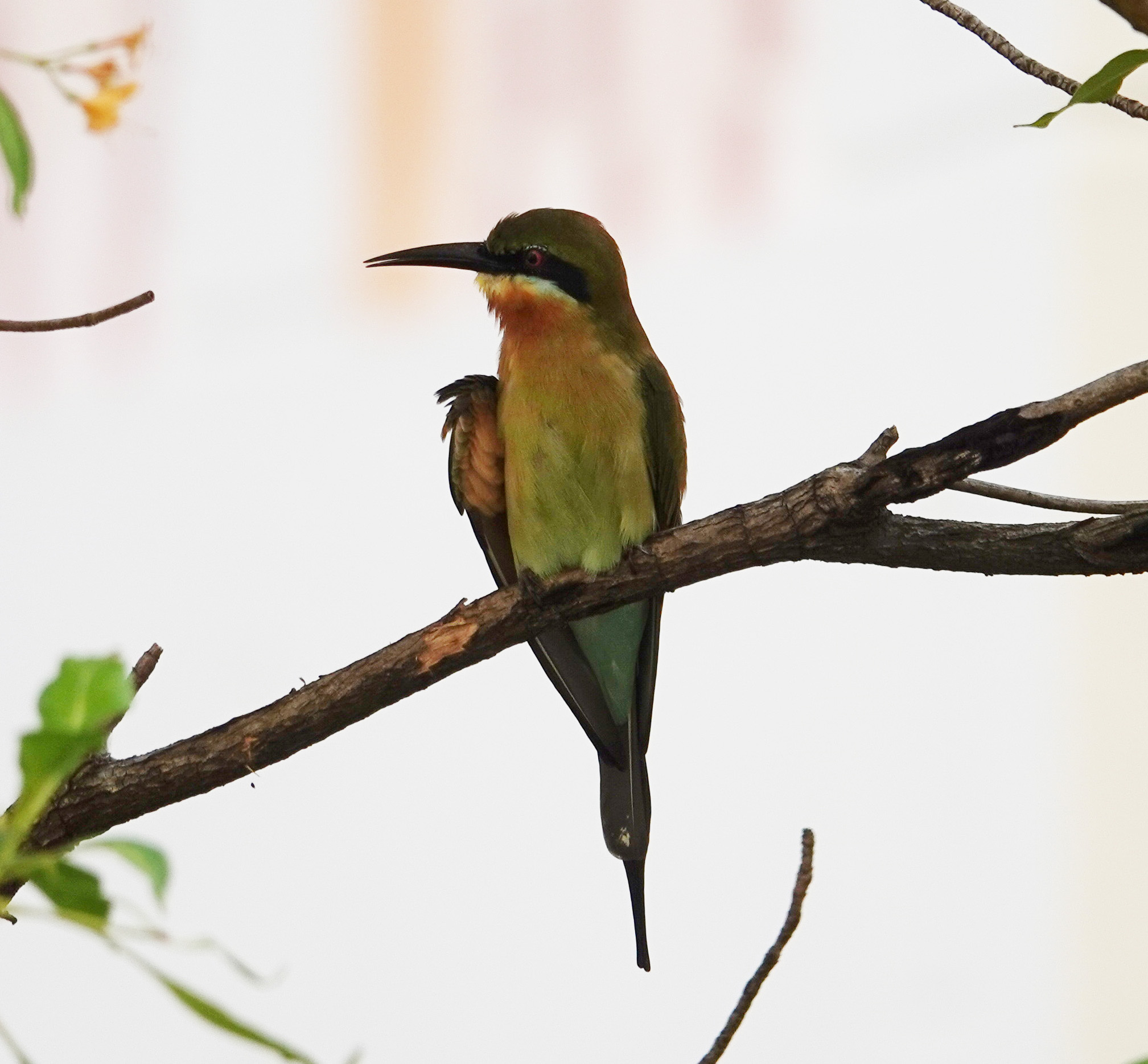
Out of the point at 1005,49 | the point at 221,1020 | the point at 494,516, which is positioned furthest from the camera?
the point at 494,516

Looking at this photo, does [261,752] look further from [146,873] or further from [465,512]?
[146,873]

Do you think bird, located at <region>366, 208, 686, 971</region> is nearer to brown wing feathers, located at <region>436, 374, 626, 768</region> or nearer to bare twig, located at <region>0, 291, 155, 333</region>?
brown wing feathers, located at <region>436, 374, 626, 768</region>

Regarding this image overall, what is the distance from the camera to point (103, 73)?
0.60 m

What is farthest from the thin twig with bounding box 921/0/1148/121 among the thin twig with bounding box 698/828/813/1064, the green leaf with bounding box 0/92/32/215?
the green leaf with bounding box 0/92/32/215

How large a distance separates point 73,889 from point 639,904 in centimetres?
104

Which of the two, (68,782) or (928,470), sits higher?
(928,470)

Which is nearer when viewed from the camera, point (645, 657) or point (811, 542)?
point (811, 542)

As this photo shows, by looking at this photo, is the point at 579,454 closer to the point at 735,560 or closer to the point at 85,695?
the point at 735,560

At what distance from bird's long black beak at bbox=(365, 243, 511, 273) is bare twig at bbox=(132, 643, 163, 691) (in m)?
0.68

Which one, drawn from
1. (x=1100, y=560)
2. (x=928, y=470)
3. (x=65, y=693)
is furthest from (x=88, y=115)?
(x=1100, y=560)

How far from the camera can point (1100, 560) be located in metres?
0.94

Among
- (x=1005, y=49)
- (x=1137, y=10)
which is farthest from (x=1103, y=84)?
(x=1005, y=49)

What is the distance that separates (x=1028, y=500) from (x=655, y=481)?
51 centimetres

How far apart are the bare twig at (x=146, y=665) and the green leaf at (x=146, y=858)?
2.10 feet
